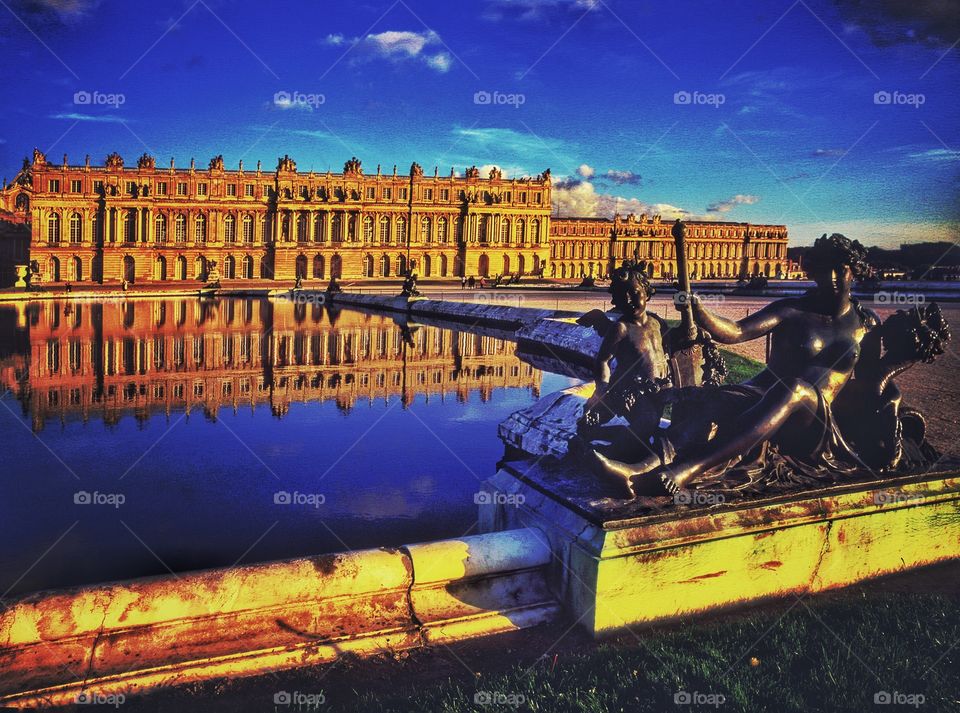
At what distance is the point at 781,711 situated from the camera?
7.18ft

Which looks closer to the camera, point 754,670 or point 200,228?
point 754,670

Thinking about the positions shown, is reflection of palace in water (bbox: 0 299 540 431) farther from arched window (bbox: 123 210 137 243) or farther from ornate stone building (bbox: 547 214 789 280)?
ornate stone building (bbox: 547 214 789 280)

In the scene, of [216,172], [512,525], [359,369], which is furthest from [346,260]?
[512,525]

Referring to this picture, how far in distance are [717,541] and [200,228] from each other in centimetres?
7268

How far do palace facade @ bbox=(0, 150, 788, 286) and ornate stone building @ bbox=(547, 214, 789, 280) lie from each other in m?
0.15

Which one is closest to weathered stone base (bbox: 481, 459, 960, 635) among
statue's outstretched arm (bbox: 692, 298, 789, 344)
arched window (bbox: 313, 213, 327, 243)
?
statue's outstretched arm (bbox: 692, 298, 789, 344)

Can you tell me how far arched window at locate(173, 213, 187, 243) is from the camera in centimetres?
6818

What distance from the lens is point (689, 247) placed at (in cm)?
7894

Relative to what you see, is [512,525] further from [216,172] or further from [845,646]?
[216,172]

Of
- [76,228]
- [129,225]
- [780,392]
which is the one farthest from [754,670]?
[76,228]

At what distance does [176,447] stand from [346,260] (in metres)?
69.0

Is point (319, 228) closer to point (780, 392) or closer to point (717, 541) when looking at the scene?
point (780, 392)

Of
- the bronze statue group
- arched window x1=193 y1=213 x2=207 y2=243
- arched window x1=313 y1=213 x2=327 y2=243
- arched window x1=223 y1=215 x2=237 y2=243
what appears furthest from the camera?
arched window x1=313 y1=213 x2=327 y2=243

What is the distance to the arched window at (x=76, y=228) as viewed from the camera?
6519 cm
